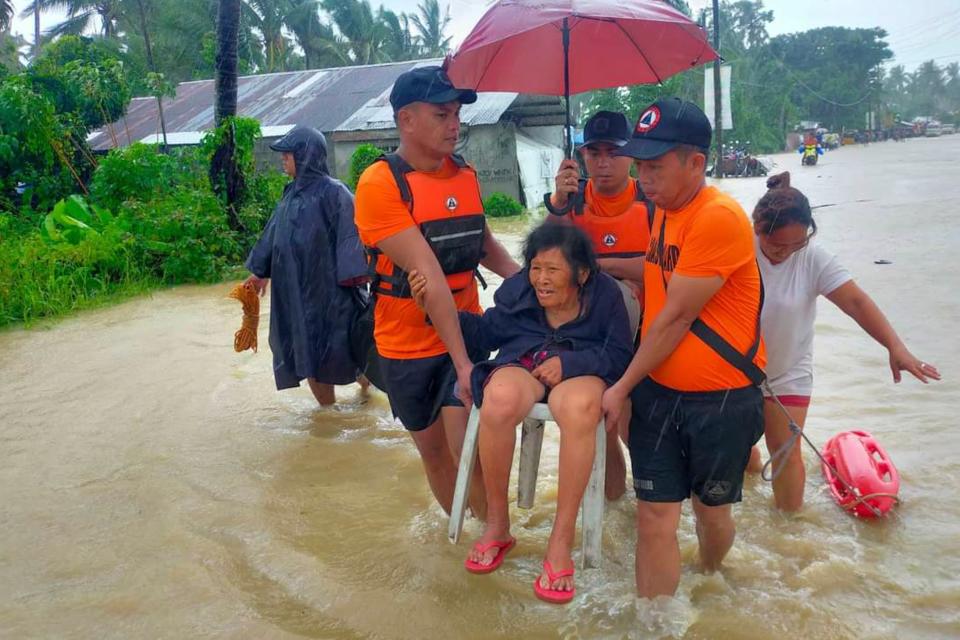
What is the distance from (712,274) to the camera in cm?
265

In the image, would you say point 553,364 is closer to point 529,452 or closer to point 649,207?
point 529,452

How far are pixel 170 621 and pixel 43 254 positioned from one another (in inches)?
329

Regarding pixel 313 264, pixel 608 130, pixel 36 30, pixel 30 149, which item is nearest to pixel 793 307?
pixel 608 130

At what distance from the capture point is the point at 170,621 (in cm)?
333

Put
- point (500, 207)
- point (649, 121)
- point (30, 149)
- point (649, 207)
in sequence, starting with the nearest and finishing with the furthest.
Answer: point (649, 121) → point (649, 207) → point (30, 149) → point (500, 207)

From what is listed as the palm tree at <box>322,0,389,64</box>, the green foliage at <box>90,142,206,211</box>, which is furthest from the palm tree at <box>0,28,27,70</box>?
the palm tree at <box>322,0,389,64</box>

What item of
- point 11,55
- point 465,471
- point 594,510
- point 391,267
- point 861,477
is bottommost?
point 861,477

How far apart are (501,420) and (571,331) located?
477 millimetres

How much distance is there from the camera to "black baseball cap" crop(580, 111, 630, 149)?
3604mm

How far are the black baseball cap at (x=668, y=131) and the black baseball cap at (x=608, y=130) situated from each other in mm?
809

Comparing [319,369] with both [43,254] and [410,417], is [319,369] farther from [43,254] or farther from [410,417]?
[43,254]

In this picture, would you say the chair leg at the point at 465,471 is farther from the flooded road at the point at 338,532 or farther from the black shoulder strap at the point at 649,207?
the black shoulder strap at the point at 649,207

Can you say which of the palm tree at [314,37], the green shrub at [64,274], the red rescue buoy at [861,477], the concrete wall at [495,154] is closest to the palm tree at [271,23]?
the palm tree at [314,37]

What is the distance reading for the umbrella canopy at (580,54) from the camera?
3707mm
